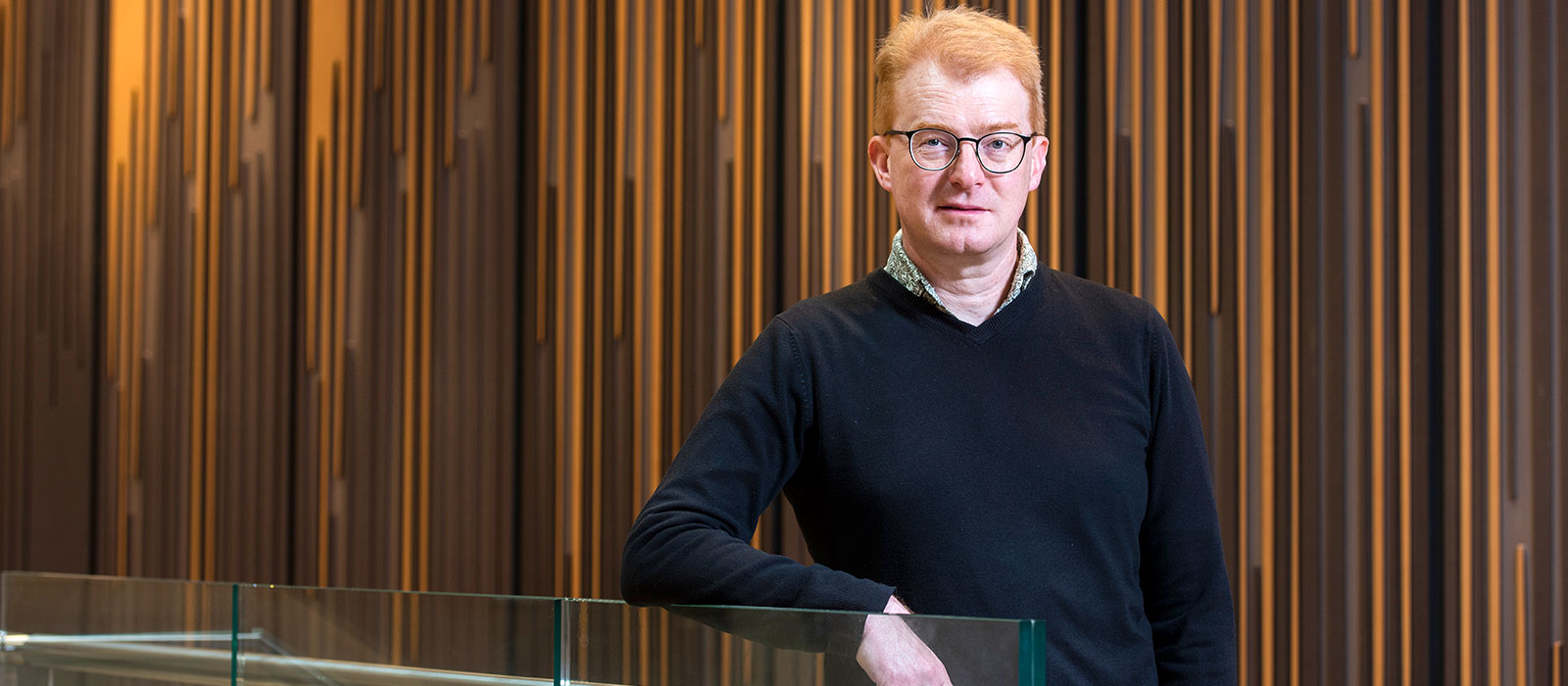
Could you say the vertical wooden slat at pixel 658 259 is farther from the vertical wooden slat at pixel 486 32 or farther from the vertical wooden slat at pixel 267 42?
the vertical wooden slat at pixel 267 42

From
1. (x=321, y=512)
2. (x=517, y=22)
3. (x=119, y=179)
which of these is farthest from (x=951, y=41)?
(x=119, y=179)

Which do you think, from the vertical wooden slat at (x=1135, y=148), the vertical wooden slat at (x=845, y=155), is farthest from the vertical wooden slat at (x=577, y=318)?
the vertical wooden slat at (x=1135, y=148)

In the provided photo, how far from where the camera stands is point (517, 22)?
2.77 m

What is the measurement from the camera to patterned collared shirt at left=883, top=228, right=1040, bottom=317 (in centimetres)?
138

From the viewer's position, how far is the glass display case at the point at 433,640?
823 mm

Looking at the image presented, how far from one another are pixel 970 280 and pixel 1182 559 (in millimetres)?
342

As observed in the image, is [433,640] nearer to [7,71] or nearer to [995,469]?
[995,469]

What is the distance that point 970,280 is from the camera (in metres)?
1.36

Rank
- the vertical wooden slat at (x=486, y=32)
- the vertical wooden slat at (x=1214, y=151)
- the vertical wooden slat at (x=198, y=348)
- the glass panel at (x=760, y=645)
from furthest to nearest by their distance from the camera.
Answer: the vertical wooden slat at (x=198, y=348) < the vertical wooden slat at (x=486, y=32) < the vertical wooden slat at (x=1214, y=151) < the glass panel at (x=760, y=645)

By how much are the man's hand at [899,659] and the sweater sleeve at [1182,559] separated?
62cm
